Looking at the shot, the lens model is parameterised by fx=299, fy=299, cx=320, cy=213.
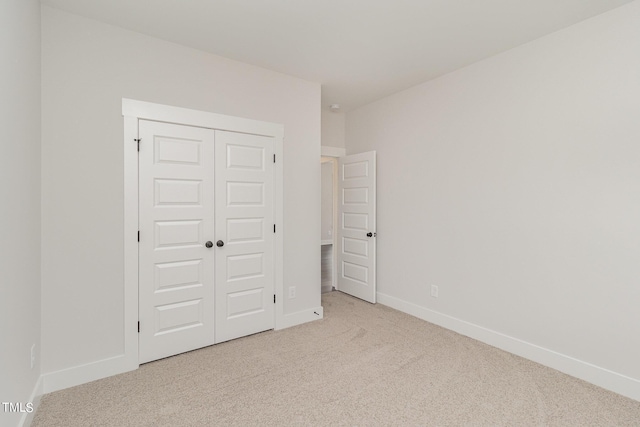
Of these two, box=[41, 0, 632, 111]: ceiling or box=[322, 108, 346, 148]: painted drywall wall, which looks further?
box=[322, 108, 346, 148]: painted drywall wall

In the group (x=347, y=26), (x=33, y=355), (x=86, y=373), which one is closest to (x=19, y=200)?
(x=33, y=355)

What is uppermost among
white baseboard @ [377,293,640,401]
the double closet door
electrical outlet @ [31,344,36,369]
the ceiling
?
the ceiling

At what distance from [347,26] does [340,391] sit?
278 cm

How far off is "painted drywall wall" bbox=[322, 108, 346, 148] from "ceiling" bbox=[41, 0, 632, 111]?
1385 mm

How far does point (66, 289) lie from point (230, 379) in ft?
4.56

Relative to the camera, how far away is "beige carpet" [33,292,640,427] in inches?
73.7

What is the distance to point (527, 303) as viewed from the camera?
8.77ft

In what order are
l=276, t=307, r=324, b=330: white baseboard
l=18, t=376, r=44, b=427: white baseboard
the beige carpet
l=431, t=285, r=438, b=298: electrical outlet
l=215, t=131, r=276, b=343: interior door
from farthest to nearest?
1. l=431, t=285, r=438, b=298: electrical outlet
2. l=276, t=307, r=324, b=330: white baseboard
3. l=215, t=131, r=276, b=343: interior door
4. the beige carpet
5. l=18, t=376, r=44, b=427: white baseboard

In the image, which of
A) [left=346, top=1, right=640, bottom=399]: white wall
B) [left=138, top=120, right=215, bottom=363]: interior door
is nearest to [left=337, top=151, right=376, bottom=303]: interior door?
[left=346, top=1, right=640, bottom=399]: white wall

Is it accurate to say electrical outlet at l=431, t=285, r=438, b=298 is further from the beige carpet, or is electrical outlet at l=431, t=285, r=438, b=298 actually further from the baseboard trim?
the baseboard trim

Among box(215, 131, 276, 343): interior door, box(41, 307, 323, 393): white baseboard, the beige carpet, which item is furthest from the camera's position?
box(215, 131, 276, 343): interior door

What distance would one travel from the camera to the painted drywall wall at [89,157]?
2172 mm

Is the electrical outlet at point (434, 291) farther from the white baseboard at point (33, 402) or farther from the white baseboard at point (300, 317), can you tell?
the white baseboard at point (33, 402)

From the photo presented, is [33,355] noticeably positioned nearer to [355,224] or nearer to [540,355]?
[355,224]
